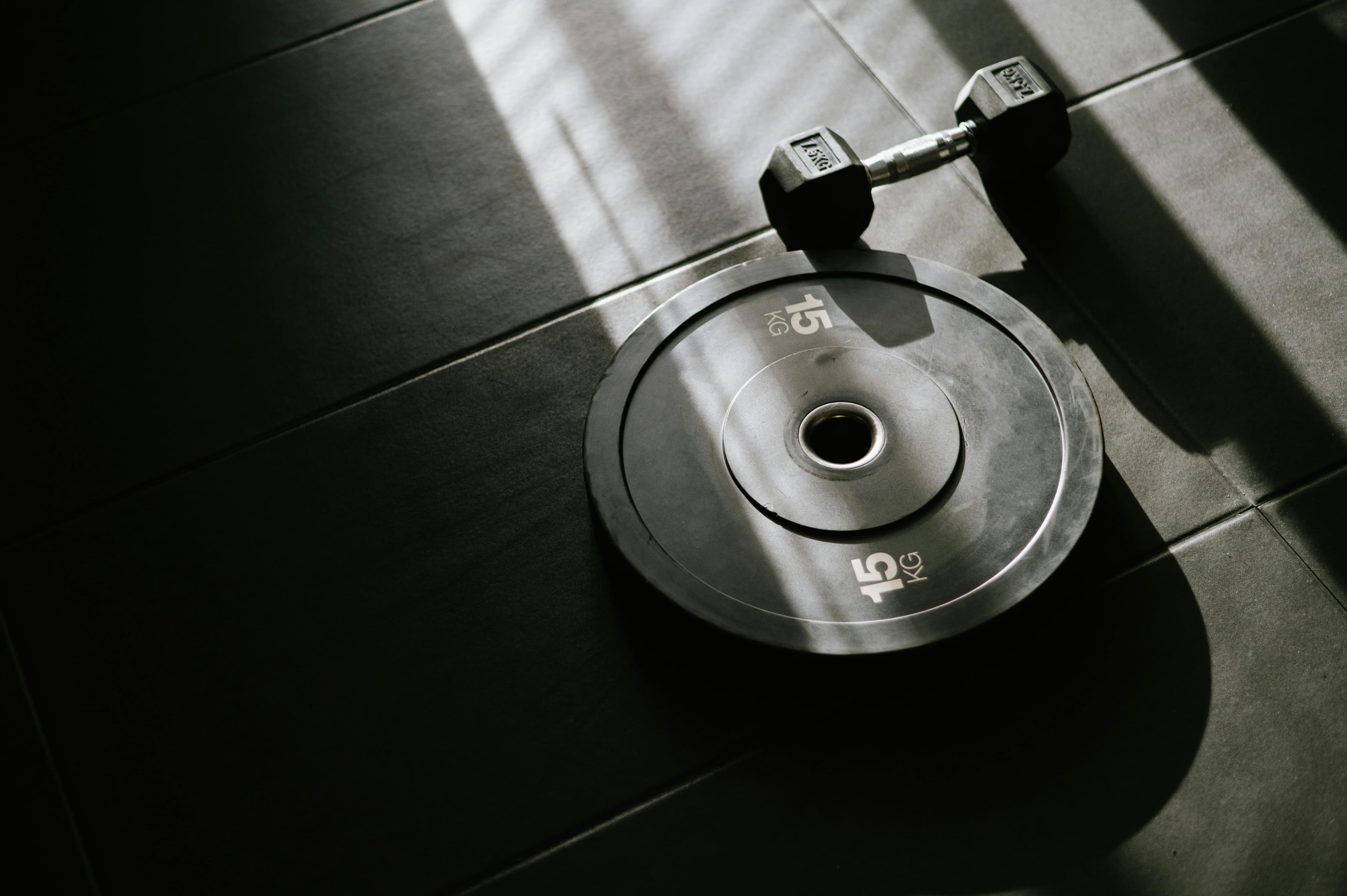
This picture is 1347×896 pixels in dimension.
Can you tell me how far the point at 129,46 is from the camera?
1925mm

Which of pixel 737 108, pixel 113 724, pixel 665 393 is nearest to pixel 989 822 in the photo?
pixel 665 393

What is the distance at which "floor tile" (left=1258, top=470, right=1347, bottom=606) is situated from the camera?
123 centimetres

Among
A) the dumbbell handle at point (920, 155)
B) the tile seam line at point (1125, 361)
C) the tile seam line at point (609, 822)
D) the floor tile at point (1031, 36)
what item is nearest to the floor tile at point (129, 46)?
the floor tile at point (1031, 36)

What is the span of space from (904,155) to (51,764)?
133 cm

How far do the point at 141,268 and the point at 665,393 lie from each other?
92 centimetres

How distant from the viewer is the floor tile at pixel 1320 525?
1.23m

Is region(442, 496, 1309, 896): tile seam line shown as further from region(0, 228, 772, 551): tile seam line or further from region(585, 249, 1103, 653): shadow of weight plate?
region(0, 228, 772, 551): tile seam line

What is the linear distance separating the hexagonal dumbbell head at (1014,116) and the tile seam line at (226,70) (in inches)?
42.1

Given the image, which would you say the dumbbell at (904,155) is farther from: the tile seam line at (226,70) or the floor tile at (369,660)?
the tile seam line at (226,70)

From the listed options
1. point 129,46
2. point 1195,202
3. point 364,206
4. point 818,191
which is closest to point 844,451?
point 818,191

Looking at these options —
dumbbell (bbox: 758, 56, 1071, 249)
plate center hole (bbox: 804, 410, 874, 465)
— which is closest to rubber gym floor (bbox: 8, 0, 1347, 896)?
dumbbell (bbox: 758, 56, 1071, 249)

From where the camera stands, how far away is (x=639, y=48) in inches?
73.0

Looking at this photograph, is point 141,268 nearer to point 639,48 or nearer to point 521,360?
point 521,360

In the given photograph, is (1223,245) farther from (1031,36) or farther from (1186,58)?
(1031,36)
